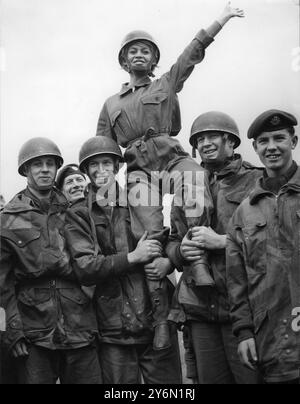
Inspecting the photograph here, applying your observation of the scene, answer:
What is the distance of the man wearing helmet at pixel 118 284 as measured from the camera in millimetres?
5469

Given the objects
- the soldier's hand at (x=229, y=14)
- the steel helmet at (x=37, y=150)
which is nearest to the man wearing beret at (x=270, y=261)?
the soldier's hand at (x=229, y=14)

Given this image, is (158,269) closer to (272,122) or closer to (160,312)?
(160,312)

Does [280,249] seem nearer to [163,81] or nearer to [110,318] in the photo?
[110,318]

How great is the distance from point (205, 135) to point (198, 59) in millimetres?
→ 934

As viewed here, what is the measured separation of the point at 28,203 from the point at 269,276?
8.38 ft

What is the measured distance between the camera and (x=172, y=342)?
5605 mm

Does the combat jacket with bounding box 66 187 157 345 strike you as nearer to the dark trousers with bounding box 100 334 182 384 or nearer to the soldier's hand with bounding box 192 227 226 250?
the dark trousers with bounding box 100 334 182 384

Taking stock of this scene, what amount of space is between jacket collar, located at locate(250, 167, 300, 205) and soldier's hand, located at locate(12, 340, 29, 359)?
2513mm

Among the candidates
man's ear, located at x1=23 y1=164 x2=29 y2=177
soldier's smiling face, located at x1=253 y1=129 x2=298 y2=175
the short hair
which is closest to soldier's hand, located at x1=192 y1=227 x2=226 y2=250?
soldier's smiling face, located at x1=253 y1=129 x2=298 y2=175

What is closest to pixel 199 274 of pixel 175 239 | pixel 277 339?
pixel 175 239

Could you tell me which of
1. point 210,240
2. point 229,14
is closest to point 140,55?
point 229,14

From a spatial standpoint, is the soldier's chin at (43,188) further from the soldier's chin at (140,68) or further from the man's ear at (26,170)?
the soldier's chin at (140,68)

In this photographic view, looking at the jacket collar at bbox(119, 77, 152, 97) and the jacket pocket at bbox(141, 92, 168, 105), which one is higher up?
the jacket collar at bbox(119, 77, 152, 97)

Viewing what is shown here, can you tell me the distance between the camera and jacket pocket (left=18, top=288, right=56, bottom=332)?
5.35 metres
